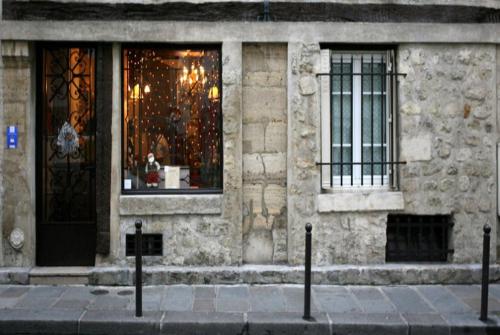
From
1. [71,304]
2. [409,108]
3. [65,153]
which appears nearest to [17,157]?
[65,153]

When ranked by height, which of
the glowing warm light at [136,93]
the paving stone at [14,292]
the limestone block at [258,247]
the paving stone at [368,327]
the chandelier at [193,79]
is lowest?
the paving stone at [368,327]

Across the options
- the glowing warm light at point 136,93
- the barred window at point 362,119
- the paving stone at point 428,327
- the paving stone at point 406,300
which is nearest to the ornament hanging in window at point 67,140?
the glowing warm light at point 136,93

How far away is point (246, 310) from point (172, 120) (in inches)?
117

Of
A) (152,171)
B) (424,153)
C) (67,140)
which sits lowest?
(152,171)

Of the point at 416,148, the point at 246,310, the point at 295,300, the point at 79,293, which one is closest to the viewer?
the point at 246,310

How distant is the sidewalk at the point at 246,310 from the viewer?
6.53 m

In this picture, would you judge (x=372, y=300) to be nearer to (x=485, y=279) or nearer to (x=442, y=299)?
(x=442, y=299)

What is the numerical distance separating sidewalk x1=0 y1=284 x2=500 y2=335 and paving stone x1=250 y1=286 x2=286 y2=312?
11mm

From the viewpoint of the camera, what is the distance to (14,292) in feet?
25.2

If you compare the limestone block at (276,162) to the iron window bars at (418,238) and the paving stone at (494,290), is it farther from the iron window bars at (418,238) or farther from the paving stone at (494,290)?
the paving stone at (494,290)

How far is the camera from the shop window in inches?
334

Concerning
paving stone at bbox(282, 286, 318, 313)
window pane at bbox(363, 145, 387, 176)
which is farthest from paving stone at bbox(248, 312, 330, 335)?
window pane at bbox(363, 145, 387, 176)

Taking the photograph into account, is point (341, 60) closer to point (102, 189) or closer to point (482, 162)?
point (482, 162)

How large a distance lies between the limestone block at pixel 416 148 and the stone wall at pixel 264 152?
1624 mm
